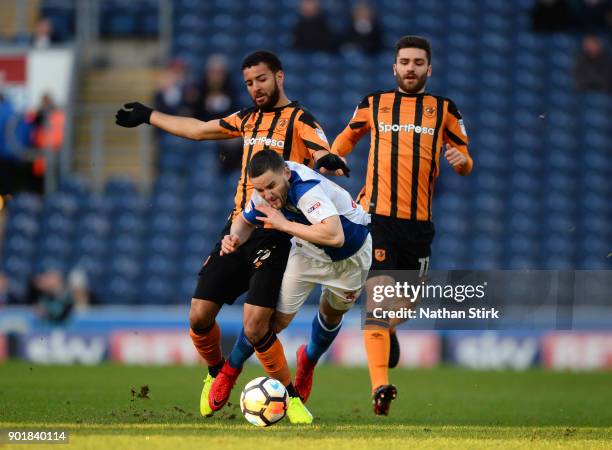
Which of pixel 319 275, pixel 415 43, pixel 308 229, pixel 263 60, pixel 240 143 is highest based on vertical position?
pixel 415 43

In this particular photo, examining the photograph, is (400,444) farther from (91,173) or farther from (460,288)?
(91,173)

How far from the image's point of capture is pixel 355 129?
7660 mm

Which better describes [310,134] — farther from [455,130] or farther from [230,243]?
[455,130]

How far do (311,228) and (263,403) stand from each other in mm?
1050

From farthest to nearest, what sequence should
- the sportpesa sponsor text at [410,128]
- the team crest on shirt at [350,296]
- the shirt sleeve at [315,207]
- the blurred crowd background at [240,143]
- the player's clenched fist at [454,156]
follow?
1. the blurred crowd background at [240,143]
2. the sportpesa sponsor text at [410,128]
3. the player's clenched fist at [454,156]
4. the team crest on shirt at [350,296]
5. the shirt sleeve at [315,207]

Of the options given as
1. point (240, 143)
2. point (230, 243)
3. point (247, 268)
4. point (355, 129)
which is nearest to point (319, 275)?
point (247, 268)

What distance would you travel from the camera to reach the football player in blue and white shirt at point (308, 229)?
626 centimetres

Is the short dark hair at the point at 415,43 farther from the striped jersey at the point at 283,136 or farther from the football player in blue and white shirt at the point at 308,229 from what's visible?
the football player in blue and white shirt at the point at 308,229

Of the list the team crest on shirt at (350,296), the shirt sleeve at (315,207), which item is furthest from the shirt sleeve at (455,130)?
the shirt sleeve at (315,207)

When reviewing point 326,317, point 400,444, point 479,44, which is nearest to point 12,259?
point 479,44

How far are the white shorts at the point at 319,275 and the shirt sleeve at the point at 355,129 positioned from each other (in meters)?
0.89

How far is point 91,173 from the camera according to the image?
1673 centimetres

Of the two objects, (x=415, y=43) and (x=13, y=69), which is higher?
(x=13, y=69)

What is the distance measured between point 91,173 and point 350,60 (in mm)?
4036
